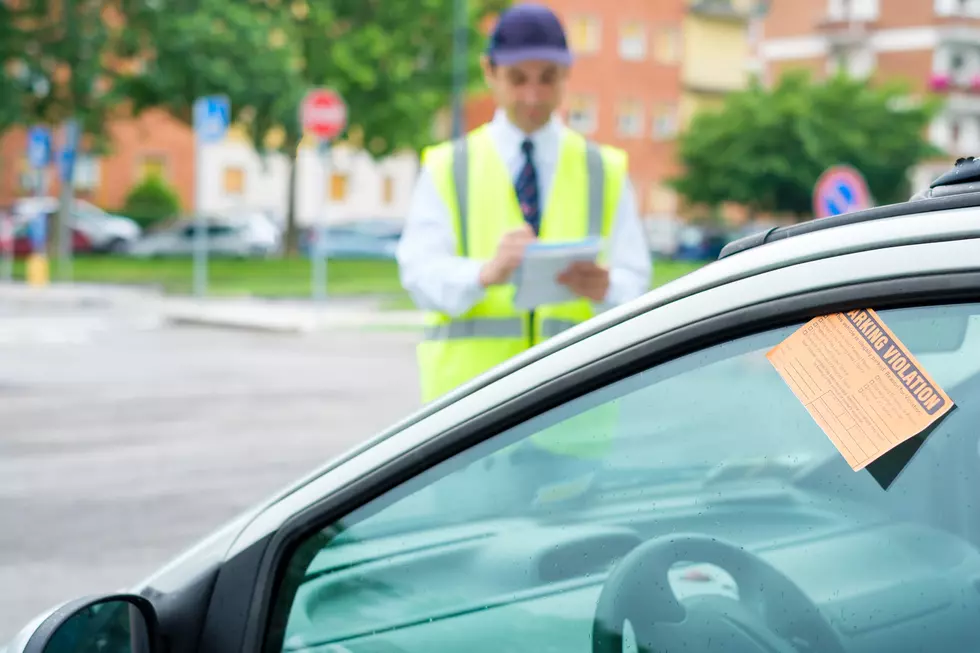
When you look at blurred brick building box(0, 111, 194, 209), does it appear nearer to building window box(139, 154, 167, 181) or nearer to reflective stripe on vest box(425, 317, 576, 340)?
building window box(139, 154, 167, 181)

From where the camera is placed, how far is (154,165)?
204 feet

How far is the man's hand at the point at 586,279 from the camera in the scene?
372cm

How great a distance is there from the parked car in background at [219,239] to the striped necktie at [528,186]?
4362cm

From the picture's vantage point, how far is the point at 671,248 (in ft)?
192

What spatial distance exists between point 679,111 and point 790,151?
1527 cm

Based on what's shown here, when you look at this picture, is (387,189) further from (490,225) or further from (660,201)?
(490,225)

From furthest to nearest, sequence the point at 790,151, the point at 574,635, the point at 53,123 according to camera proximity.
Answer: the point at 790,151
the point at 53,123
the point at 574,635

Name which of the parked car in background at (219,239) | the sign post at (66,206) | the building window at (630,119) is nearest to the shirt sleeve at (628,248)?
the sign post at (66,206)

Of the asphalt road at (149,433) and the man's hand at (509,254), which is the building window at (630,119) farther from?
the man's hand at (509,254)

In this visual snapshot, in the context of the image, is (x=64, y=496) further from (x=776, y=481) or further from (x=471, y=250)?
(x=776, y=481)

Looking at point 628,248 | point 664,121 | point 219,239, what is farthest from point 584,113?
point 628,248

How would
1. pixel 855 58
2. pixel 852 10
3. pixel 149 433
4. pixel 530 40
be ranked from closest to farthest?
pixel 530 40 < pixel 149 433 < pixel 852 10 < pixel 855 58

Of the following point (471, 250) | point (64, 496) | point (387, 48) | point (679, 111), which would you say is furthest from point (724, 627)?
point (679, 111)

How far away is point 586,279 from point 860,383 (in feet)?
7.38
